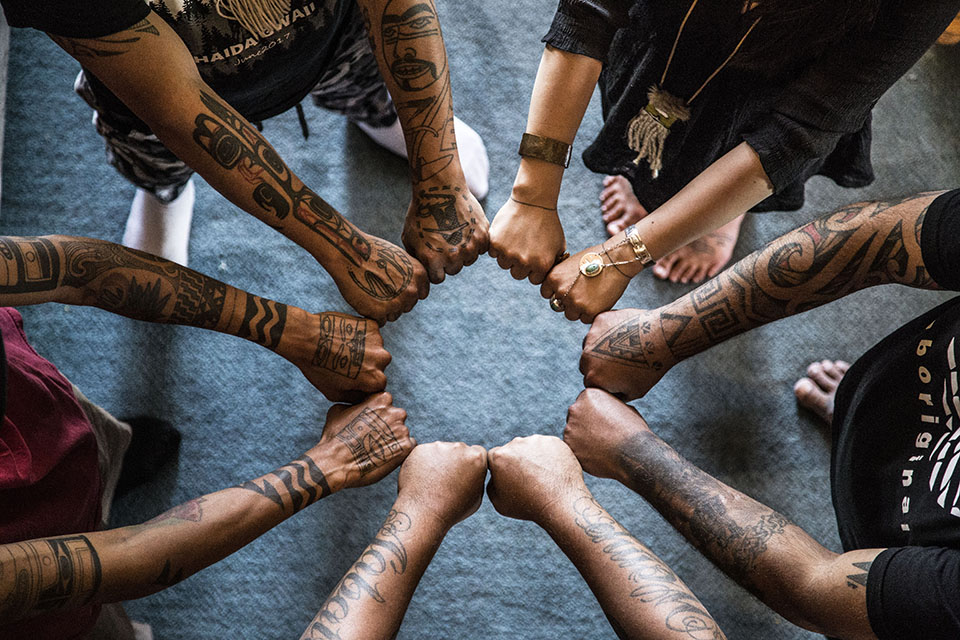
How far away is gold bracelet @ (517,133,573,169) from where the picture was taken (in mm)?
1179

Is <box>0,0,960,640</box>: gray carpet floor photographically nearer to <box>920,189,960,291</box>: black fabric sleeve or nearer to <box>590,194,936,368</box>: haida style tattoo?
<box>590,194,936,368</box>: haida style tattoo

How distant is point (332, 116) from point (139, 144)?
0.57 meters

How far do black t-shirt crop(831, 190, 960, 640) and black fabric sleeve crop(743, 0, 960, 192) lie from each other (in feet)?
0.59

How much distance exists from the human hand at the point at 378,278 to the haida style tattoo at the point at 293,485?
0.90 feet

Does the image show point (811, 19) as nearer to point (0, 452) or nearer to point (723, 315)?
point (723, 315)

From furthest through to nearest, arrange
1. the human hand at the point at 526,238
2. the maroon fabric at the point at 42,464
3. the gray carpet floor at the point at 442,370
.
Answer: the gray carpet floor at the point at 442,370, the human hand at the point at 526,238, the maroon fabric at the point at 42,464

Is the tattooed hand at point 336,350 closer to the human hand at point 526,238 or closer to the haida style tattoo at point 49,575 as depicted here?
the human hand at point 526,238

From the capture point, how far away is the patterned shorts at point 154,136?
1.08 m

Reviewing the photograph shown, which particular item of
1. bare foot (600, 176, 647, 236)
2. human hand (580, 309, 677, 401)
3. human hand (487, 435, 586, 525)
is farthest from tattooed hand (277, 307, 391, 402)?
bare foot (600, 176, 647, 236)

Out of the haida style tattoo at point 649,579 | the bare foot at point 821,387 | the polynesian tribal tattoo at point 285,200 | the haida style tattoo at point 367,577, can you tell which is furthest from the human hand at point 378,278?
the bare foot at point 821,387

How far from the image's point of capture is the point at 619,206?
5.07 feet

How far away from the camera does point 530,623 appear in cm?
136

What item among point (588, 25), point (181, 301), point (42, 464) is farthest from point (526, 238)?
point (42, 464)

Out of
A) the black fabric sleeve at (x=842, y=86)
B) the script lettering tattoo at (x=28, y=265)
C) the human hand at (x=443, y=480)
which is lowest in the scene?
the human hand at (x=443, y=480)
